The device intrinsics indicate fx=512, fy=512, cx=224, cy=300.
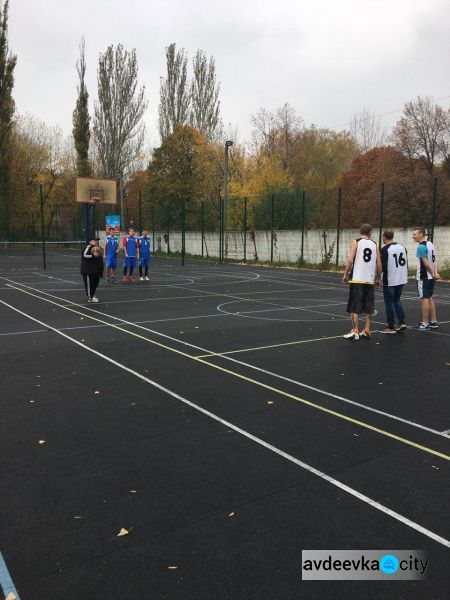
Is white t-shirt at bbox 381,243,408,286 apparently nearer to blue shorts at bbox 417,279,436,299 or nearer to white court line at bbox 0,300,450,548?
blue shorts at bbox 417,279,436,299

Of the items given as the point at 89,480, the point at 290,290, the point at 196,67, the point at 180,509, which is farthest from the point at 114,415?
the point at 196,67

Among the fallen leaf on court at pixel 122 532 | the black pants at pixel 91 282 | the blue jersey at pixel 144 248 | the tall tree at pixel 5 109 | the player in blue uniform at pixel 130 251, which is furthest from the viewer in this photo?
the tall tree at pixel 5 109

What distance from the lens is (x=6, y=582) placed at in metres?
2.63

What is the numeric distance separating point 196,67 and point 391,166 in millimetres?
20728

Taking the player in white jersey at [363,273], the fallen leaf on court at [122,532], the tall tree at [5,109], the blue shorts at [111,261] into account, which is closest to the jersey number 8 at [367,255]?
the player in white jersey at [363,273]

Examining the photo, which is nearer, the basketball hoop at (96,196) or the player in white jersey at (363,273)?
the player in white jersey at (363,273)

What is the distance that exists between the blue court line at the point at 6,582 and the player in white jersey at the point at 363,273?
22.1 feet

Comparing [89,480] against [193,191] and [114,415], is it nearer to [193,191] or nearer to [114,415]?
[114,415]

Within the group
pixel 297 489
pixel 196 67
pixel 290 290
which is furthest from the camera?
pixel 196 67

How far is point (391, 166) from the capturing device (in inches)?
1467

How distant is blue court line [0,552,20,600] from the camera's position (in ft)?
8.40

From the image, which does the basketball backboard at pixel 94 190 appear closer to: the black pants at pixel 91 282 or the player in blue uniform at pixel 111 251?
the player in blue uniform at pixel 111 251

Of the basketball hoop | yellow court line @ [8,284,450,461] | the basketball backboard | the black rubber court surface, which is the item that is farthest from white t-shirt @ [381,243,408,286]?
the basketball hoop

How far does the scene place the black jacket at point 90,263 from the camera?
492 inches
